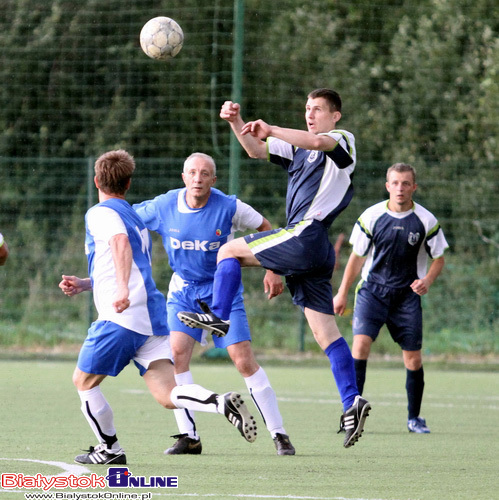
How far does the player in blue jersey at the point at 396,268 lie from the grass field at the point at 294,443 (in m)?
0.67

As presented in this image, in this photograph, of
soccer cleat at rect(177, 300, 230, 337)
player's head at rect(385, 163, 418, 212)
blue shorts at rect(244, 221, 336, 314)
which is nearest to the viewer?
soccer cleat at rect(177, 300, 230, 337)

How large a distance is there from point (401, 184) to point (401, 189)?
0.14 feet

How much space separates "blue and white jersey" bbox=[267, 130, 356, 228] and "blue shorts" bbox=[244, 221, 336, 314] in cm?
10

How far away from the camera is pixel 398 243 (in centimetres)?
839

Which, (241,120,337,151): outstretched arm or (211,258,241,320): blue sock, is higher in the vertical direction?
(241,120,337,151): outstretched arm

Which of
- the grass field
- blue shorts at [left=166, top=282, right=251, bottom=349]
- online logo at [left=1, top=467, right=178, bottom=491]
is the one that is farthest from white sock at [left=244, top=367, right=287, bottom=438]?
online logo at [left=1, top=467, right=178, bottom=491]

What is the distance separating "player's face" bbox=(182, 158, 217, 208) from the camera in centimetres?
691

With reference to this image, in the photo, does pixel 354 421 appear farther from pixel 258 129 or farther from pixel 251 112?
pixel 251 112

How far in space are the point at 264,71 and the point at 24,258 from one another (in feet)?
19.6

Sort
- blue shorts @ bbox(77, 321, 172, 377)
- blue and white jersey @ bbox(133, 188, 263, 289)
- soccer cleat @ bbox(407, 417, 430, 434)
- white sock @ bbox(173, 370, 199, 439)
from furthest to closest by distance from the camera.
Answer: soccer cleat @ bbox(407, 417, 430, 434), blue and white jersey @ bbox(133, 188, 263, 289), white sock @ bbox(173, 370, 199, 439), blue shorts @ bbox(77, 321, 172, 377)

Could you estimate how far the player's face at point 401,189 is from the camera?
830 cm

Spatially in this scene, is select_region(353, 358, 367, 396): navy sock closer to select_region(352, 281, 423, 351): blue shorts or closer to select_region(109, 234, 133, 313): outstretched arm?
select_region(352, 281, 423, 351): blue shorts

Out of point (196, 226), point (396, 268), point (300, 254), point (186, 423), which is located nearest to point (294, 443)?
point (186, 423)

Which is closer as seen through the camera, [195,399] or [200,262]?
[195,399]
